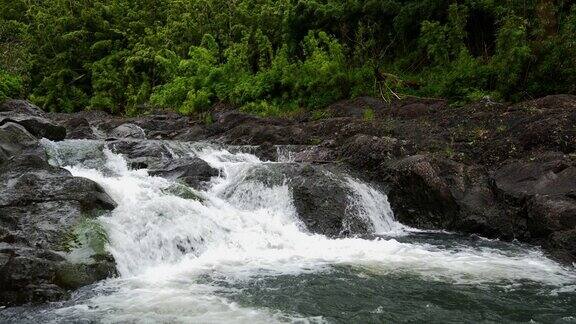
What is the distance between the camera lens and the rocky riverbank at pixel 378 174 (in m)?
7.92

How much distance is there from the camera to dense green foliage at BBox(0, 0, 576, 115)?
17828 millimetres

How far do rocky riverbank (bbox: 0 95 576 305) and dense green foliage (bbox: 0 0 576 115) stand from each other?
219 centimetres

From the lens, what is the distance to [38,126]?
1460 cm

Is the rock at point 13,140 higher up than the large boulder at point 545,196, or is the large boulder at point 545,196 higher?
the rock at point 13,140

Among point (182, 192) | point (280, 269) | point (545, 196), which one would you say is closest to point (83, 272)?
point (280, 269)

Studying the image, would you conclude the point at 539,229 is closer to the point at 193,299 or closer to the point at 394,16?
the point at 193,299

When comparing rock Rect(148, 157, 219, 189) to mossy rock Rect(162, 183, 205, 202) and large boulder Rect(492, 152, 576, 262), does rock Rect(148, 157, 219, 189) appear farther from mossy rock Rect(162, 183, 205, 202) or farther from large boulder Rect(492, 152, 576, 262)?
large boulder Rect(492, 152, 576, 262)

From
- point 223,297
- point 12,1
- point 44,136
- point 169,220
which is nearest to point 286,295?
point 223,297

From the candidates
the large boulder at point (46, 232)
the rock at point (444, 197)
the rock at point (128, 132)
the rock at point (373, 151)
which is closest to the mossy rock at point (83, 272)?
the large boulder at point (46, 232)

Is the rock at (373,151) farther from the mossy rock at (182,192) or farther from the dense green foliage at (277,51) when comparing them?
the dense green foliage at (277,51)

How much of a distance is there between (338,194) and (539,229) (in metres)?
4.55

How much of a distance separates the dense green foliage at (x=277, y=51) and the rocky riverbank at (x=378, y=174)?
2.19 metres

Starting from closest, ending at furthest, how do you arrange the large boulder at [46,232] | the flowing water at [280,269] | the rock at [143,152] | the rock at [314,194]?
the flowing water at [280,269]
the large boulder at [46,232]
the rock at [314,194]
the rock at [143,152]

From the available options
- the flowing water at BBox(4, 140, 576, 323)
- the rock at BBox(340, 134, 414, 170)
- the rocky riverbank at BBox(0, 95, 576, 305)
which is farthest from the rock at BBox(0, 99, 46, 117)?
the rock at BBox(340, 134, 414, 170)
